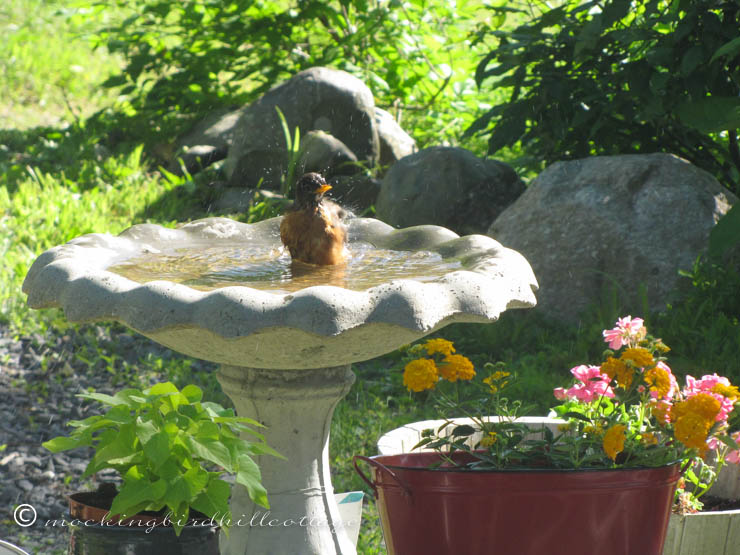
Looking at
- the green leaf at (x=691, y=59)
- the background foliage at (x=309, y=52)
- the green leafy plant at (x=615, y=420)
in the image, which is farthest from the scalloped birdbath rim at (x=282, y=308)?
the background foliage at (x=309, y=52)

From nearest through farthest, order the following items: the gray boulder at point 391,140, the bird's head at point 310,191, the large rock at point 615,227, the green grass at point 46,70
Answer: the bird's head at point 310,191
the large rock at point 615,227
the gray boulder at point 391,140
the green grass at point 46,70

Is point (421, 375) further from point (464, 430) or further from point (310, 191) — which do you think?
point (310, 191)

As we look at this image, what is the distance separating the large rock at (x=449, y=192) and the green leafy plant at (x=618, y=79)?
360 millimetres

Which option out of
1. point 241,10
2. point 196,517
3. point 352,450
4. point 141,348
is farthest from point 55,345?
point 241,10

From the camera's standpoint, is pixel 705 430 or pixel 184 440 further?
pixel 705 430

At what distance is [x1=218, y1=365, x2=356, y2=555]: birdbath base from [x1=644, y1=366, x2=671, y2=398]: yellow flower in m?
0.93

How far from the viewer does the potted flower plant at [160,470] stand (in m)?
2.04

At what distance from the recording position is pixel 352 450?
4.28m

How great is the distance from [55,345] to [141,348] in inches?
18.7

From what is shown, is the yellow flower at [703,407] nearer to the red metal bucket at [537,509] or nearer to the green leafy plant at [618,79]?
the red metal bucket at [537,509]

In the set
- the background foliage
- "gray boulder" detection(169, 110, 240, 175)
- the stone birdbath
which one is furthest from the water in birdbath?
the background foliage

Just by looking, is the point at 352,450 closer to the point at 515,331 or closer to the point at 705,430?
the point at 515,331

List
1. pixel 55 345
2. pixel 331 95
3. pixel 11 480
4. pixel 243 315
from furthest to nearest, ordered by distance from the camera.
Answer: pixel 331 95 → pixel 55 345 → pixel 11 480 → pixel 243 315

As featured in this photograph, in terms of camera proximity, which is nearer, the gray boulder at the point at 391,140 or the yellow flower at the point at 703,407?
the yellow flower at the point at 703,407
